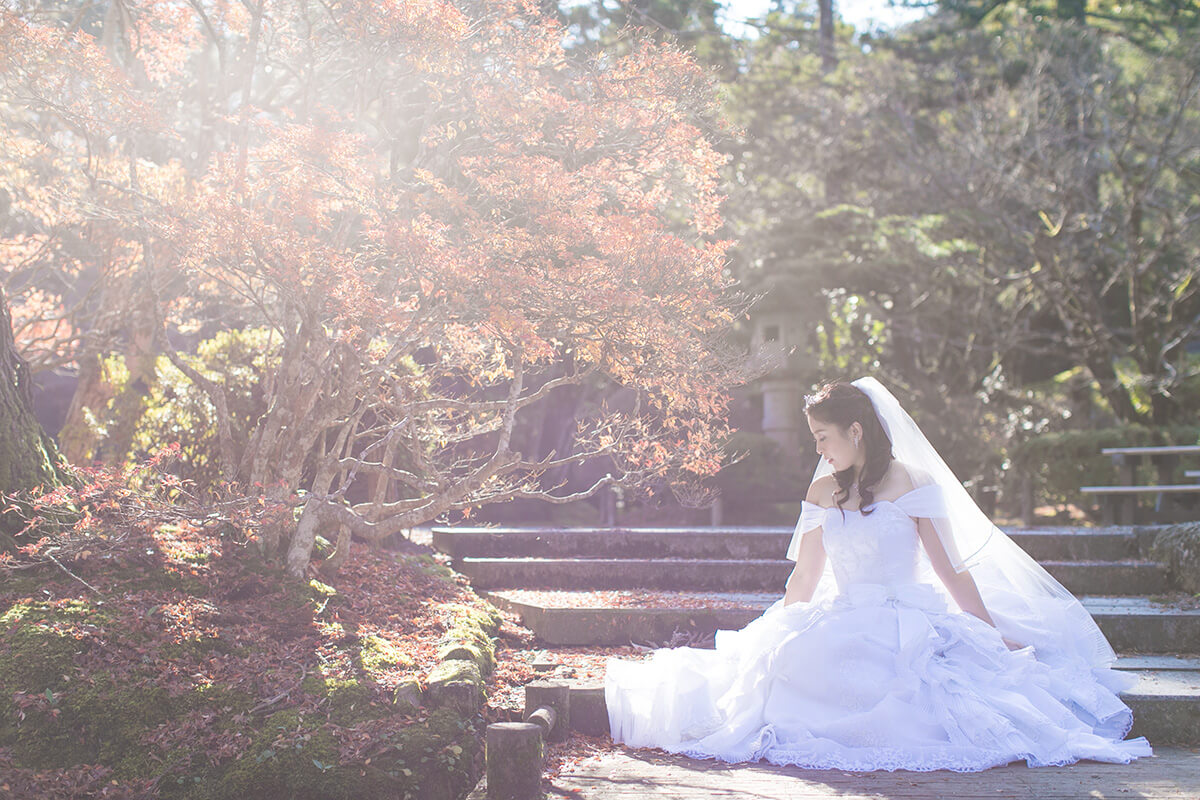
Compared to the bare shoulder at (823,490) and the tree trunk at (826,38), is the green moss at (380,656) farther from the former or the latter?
the tree trunk at (826,38)

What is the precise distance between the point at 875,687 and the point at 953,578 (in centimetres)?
77

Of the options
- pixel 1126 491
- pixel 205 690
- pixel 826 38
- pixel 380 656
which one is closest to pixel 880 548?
pixel 380 656

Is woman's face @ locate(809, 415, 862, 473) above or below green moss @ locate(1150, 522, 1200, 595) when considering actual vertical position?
above

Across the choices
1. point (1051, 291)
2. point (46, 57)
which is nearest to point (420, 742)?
Answer: point (46, 57)

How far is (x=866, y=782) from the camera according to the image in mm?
3789

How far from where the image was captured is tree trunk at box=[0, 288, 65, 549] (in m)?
5.25

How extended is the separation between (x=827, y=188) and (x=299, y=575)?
595 inches

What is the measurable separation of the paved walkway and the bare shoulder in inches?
53.2

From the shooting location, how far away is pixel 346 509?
18.2 ft

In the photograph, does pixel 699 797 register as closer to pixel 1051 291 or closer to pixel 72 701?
pixel 72 701

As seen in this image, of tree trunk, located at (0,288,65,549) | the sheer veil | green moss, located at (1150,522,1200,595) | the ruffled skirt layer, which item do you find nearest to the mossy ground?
tree trunk, located at (0,288,65,549)

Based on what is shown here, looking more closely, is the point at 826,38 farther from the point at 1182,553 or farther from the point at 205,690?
the point at 205,690

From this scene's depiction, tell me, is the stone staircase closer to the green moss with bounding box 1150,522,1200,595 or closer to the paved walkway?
the green moss with bounding box 1150,522,1200,595

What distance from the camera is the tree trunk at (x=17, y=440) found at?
207 inches
